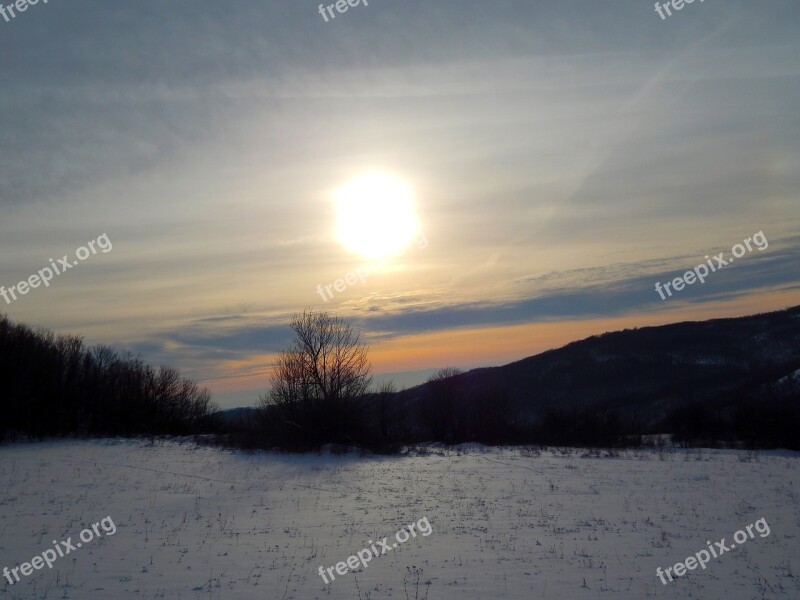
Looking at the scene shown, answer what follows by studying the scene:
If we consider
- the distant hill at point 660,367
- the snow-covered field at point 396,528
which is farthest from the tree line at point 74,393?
the distant hill at point 660,367

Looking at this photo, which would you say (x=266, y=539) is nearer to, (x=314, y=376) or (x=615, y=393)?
(x=314, y=376)

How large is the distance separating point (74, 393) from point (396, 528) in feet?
157

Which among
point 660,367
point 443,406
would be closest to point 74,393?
point 443,406

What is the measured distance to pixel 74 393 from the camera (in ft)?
181

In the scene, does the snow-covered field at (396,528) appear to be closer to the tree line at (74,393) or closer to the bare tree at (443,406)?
the tree line at (74,393)

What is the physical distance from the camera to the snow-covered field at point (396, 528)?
454 inches

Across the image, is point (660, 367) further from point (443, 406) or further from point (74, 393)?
point (74, 393)

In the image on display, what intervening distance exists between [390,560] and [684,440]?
175ft

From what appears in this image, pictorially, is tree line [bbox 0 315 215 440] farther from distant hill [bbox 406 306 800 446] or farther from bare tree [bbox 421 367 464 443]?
distant hill [bbox 406 306 800 446]

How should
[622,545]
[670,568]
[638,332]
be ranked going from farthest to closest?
[638,332] < [622,545] < [670,568]

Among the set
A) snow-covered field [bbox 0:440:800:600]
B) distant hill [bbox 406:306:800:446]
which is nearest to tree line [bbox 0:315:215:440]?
snow-covered field [bbox 0:440:800:600]

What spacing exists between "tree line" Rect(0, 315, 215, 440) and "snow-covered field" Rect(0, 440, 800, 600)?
17.8m

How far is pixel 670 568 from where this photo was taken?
A: 12.6 metres

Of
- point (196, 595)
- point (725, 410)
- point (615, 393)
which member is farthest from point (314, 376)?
point (615, 393)
